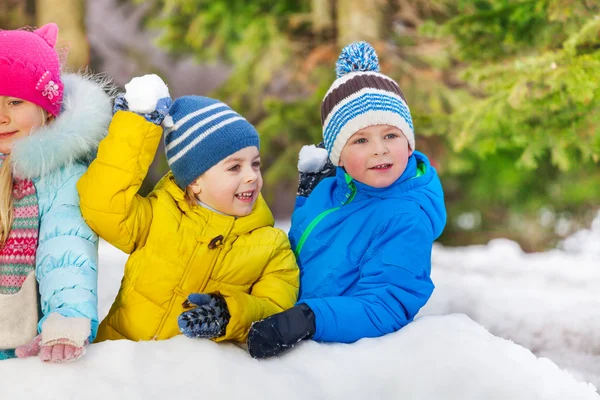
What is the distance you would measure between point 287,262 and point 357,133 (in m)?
0.49

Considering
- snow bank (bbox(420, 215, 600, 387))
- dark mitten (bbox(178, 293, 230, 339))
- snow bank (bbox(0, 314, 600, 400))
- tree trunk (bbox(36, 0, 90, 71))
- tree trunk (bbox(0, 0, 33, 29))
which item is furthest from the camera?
tree trunk (bbox(0, 0, 33, 29))

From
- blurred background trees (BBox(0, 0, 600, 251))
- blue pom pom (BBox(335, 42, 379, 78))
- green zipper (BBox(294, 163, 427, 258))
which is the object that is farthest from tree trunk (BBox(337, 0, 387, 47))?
green zipper (BBox(294, 163, 427, 258))

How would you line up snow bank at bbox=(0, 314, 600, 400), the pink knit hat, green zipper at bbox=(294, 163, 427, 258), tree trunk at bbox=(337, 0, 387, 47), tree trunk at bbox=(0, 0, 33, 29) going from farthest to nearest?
tree trunk at bbox=(0, 0, 33, 29) → tree trunk at bbox=(337, 0, 387, 47) → green zipper at bbox=(294, 163, 427, 258) → the pink knit hat → snow bank at bbox=(0, 314, 600, 400)

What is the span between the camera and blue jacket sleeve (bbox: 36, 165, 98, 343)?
182cm

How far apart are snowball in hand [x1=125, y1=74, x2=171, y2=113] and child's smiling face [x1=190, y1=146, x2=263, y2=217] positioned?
0.98 feet

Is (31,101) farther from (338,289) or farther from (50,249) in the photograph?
(338,289)

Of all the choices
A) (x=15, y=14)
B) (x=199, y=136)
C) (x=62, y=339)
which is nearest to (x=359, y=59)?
(x=199, y=136)

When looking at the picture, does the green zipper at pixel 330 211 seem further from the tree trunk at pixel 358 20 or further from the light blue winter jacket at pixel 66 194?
the tree trunk at pixel 358 20

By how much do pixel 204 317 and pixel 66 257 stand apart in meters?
0.45

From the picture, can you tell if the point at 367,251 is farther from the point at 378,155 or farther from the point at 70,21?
the point at 70,21

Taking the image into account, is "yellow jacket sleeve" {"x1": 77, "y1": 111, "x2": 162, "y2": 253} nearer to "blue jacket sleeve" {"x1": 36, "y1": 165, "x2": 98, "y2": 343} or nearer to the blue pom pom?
"blue jacket sleeve" {"x1": 36, "y1": 165, "x2": 98, "y2": 343}

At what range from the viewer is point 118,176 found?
1898 millimetres

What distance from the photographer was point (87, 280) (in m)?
1.89

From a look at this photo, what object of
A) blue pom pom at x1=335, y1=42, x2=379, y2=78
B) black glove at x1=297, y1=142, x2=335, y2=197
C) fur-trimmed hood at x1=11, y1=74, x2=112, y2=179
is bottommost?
black glove at x1=297, y1=142, x2=335, y2=197
